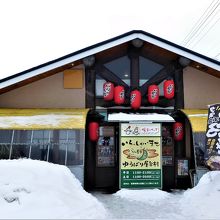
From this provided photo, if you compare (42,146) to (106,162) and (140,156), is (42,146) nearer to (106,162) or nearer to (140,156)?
(106,162)

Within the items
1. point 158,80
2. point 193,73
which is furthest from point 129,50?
point 193,73

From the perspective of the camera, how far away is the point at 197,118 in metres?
12.1

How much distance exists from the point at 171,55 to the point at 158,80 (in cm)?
130

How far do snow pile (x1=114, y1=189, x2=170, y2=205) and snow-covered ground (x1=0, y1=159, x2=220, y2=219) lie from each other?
0.03 m

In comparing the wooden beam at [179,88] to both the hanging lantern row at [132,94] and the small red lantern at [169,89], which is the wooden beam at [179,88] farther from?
the hanging lantern row at [132,94]

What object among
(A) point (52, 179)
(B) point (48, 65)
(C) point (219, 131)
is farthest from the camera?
(B) point (48, 65)

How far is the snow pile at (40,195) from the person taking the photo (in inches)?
265

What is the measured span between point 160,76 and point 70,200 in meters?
7.44

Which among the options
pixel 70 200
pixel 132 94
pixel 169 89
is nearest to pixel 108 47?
pixel 132 94

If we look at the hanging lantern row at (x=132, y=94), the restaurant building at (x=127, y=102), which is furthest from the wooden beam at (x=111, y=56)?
the hanging lantern row at (x=132, y=94)

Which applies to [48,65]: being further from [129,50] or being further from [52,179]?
[52,179]

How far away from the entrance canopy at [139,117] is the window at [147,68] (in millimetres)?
1668

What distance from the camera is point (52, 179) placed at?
852cm

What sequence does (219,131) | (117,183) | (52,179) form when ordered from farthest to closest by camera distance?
(117,183) < (219,131) < (52,179)
